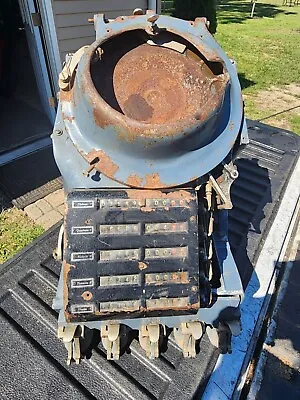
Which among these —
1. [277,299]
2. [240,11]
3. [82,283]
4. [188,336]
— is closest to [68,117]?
[82,283]

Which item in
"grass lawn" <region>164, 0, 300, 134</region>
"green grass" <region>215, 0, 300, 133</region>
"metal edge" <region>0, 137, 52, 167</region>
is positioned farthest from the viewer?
"green grass" <region>215, 0, 300, 133</region>

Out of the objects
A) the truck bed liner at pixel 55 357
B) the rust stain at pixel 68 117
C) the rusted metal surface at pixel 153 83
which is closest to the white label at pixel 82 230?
the rusted metal surface at pixel 153 83

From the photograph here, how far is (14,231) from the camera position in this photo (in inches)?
128

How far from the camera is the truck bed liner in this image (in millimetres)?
1649

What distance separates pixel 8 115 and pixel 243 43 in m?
7.68

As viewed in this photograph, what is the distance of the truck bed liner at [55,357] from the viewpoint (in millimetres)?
1649

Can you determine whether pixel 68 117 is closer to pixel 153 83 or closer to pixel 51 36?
pixel 153 83

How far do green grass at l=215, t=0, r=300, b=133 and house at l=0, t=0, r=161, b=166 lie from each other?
10.4 feet

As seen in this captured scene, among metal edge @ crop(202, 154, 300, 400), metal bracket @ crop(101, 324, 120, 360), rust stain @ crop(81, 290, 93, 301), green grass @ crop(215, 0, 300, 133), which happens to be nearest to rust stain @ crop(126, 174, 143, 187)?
rust stain @ crop(81, 290, 93, 301)

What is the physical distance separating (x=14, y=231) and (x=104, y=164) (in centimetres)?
214

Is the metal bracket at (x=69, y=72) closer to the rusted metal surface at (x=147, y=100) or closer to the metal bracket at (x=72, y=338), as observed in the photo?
the rusted metal surface at (x=147, y=100)

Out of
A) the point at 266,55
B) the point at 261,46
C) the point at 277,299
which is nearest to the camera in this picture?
the point at 277,299

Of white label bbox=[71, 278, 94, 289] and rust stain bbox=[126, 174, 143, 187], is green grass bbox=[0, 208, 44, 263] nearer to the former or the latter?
white label bbox=[71, 278, 94, 289]

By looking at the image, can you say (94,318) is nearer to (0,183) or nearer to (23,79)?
(0,183)
